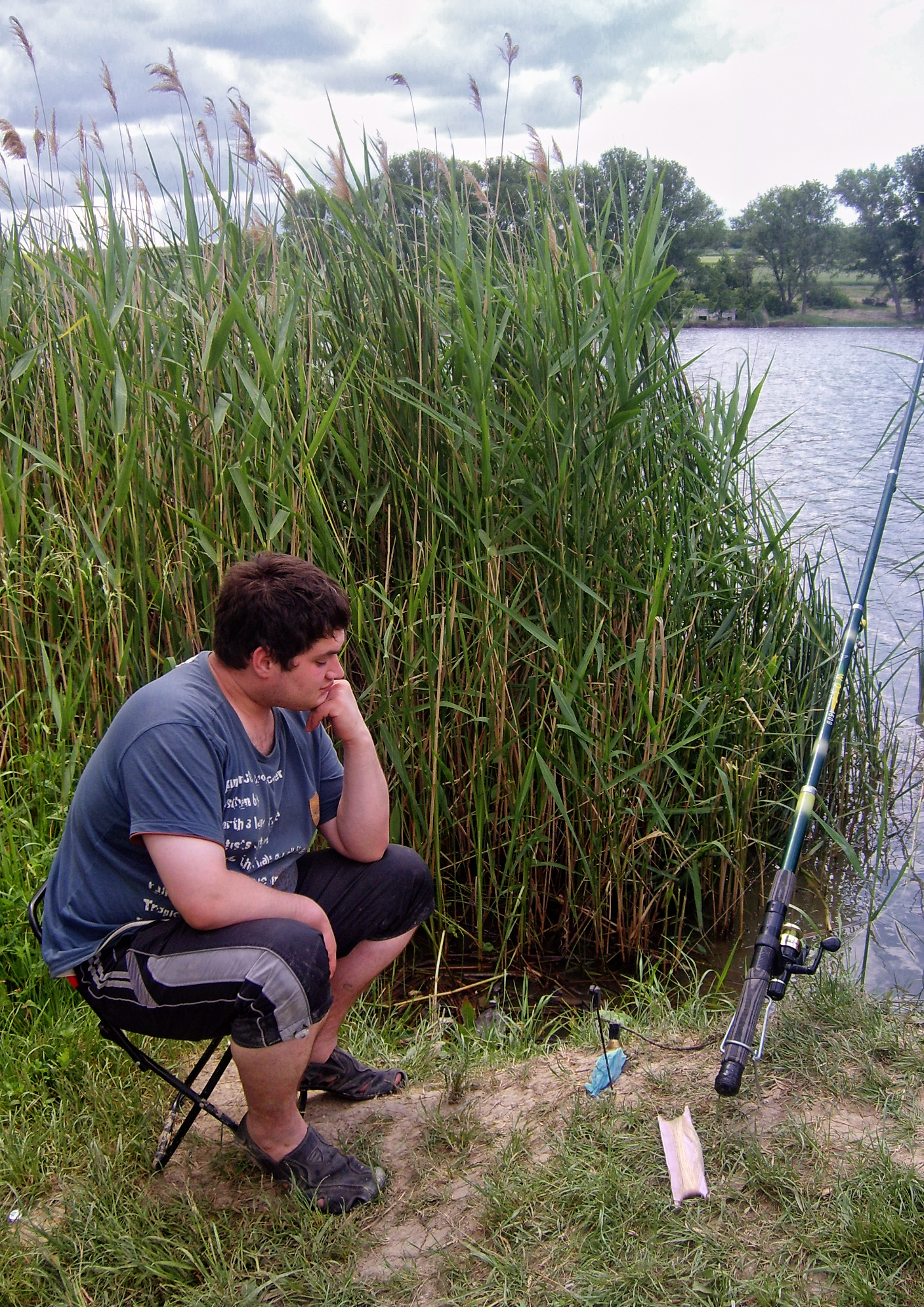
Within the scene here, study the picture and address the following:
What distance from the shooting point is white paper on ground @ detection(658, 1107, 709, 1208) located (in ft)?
5.80

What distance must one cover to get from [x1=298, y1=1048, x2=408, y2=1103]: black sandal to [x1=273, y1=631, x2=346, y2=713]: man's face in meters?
0.86

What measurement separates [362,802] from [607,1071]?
793 mm

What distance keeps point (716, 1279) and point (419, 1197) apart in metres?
0.57

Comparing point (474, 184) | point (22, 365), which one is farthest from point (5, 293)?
point (474, 184)

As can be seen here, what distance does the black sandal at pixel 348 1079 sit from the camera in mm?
2207

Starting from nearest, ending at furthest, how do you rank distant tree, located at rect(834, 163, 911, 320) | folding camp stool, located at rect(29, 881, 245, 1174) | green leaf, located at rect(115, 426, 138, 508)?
1. folding camp stool, located at rect(29, 881, 245, 1174)
2. green leaf, located at rect(115, 426, 138, 508)
3. distant tree, located at rect(834, 163, 911, 320)

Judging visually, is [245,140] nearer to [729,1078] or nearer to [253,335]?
[253,335]

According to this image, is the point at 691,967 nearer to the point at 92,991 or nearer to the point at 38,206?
the point at 92,991

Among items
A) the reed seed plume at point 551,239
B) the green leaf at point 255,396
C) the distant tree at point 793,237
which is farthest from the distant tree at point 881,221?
the distant tree at point 793,237

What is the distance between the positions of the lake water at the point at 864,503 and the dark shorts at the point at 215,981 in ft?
5.98

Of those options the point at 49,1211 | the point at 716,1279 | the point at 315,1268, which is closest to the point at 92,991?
the point at 49,1211

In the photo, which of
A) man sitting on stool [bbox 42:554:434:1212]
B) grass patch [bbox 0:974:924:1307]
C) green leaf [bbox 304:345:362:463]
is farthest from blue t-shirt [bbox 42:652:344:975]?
green leaf [bbox 304:345:362:463]

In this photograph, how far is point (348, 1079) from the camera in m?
2.23

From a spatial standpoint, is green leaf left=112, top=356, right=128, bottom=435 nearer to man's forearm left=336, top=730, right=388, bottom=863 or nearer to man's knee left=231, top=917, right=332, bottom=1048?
man's forearm left=336, top=730, right=388, bottom=863
